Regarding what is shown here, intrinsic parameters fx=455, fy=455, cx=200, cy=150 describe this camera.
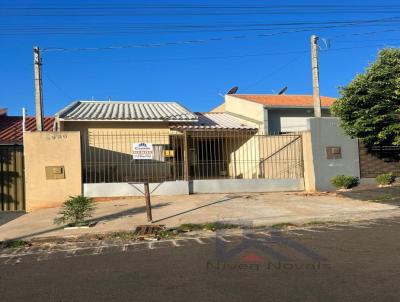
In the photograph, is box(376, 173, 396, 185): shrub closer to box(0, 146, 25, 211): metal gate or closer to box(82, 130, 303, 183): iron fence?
box(82, 130, 303, 183): iron fence

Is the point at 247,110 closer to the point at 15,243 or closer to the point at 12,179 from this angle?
the point at 12,179

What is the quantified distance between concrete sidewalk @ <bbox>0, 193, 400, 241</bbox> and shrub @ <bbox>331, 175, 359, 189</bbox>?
1.45 metres

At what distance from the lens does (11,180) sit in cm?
1476

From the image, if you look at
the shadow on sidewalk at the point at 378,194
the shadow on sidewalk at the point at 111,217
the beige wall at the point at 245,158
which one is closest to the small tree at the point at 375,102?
the shadow on sidewalk at the point at 378,194

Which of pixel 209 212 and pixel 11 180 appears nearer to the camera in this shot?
pixel 209 212

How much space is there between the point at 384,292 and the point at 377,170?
44.9ft

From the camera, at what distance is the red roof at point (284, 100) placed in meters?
24.6

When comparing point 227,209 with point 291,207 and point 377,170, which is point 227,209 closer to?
point 291,207

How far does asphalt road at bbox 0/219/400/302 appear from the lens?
16.9 feet

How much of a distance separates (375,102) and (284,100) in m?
10.00

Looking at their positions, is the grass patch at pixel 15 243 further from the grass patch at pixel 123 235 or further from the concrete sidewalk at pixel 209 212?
the grass patch at pixel 123 235

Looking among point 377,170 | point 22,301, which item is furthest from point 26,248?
point 377,170

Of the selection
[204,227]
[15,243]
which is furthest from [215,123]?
[15,243]

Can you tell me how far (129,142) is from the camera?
60.2 ft
